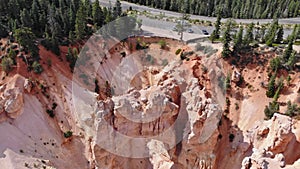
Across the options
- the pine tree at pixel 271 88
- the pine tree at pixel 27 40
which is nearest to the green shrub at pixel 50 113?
the pine tree at pixel 27 40

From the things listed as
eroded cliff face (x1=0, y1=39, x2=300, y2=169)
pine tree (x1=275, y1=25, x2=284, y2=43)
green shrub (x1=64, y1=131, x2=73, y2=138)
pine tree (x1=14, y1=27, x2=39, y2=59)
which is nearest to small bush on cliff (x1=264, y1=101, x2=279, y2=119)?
eroded cliff face (x1=0, y1=39, x2=300, y2=169)

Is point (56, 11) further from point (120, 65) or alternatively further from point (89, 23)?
point (120, 65)

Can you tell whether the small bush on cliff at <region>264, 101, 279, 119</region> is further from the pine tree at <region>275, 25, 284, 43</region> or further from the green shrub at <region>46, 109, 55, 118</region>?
the green shrub at <region>46, 109, 55, 118</region>

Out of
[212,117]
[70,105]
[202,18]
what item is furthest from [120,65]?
[202,18]

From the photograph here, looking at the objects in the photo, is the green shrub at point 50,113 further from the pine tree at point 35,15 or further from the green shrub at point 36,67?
the pine tree at point 35,15

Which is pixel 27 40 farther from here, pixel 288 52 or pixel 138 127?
pixel 288 52

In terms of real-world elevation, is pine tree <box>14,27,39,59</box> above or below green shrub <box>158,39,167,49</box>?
above

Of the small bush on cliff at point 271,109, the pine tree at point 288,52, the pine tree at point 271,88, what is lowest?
the small bush on cliff at point 271,109
